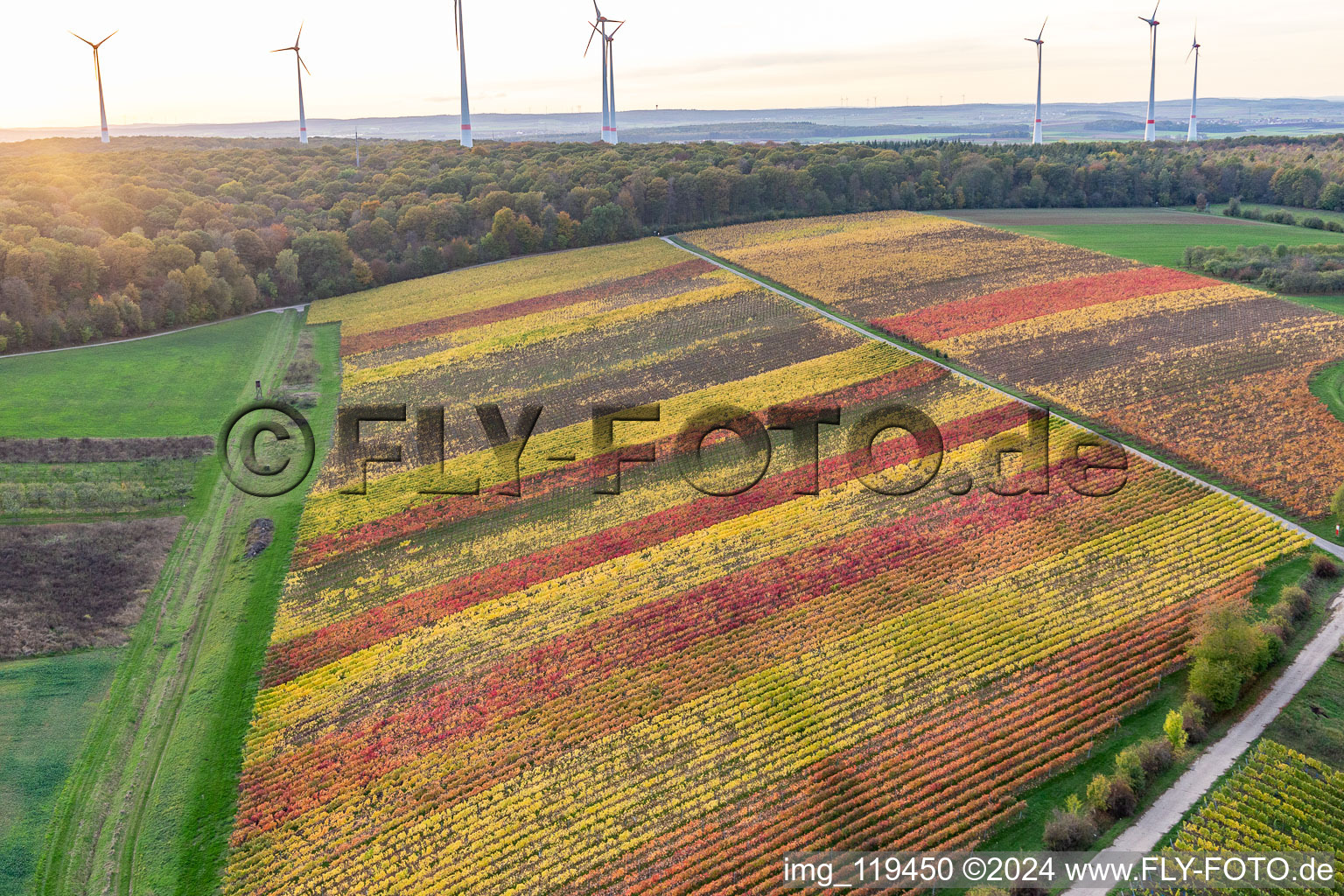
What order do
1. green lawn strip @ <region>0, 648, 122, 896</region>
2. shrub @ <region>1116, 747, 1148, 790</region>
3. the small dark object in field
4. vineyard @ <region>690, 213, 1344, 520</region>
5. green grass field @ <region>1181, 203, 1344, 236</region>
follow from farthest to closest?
green grass field @ <region>1181, 203, 1344, 236</region>, vineyard @ <region>690, 213, 1344, 520</region>, the small dark object in field, green lawn strip @ <region>0, 648, 122, 896</region>, shrub @ <region>1116, 747, 1148, 790</region>

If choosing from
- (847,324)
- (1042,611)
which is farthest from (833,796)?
(847,324)

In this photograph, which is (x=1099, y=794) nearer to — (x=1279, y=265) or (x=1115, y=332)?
(x=1115, y=332)

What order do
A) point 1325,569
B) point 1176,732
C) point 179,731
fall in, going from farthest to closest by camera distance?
point 1325,569 < point 179,731 < point 1176,732

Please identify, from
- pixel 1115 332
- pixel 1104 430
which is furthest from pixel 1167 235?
pixel 1104 430

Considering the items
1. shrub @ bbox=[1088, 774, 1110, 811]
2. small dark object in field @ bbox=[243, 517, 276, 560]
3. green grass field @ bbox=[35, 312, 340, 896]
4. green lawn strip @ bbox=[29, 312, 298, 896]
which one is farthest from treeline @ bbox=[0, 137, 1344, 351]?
shrub @ bbox=[1088, 774, 1110, 811]

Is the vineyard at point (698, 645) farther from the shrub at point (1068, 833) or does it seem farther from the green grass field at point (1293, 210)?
the green grass field at point (1293, 210)

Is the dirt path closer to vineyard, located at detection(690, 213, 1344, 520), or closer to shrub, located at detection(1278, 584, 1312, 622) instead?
shrub, located at detection(1278, 584, 1312, 622)
